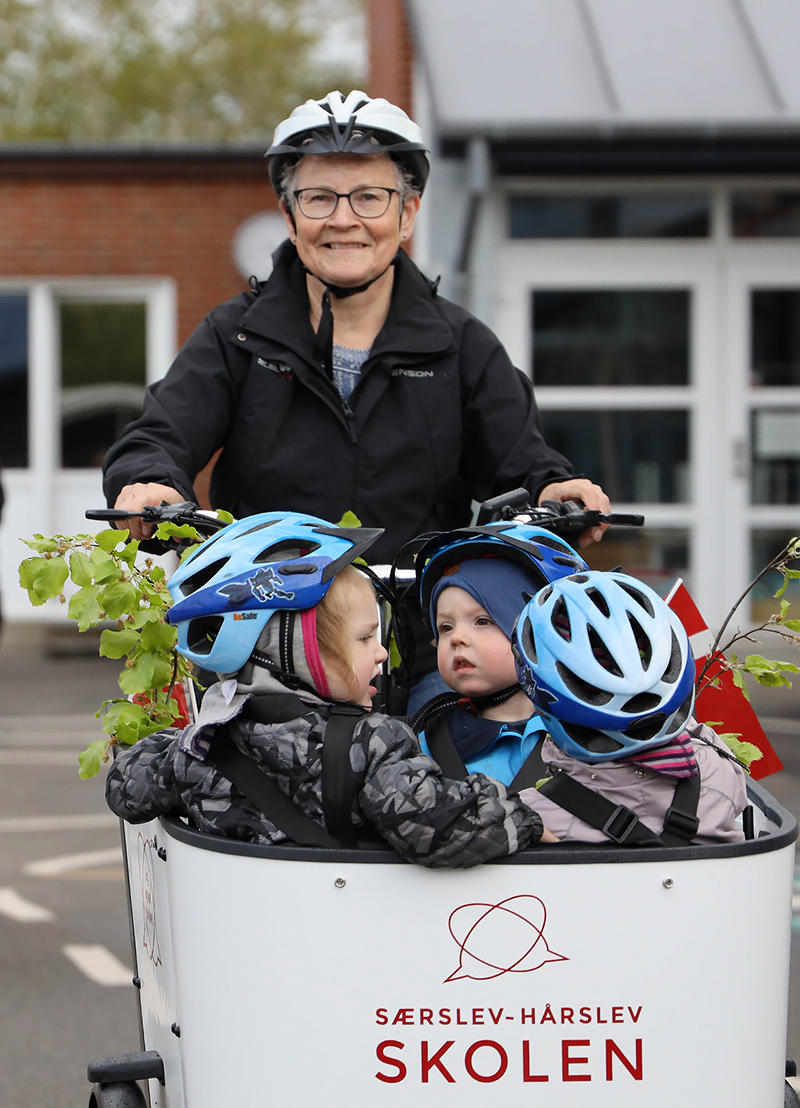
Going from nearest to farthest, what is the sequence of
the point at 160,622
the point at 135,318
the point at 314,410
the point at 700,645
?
the point at 160,622 → the point at 700,645 → the point at 314,410 → the point at 135,318

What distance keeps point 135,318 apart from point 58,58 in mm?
23390

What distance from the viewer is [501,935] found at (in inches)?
75.6

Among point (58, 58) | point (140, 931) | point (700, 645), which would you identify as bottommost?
point (140, 931)

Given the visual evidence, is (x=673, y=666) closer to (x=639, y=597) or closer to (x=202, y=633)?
(x=639, y=597)

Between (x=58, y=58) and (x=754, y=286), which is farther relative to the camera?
(x=58, y=58)

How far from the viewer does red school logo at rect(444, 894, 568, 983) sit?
6.31 feet

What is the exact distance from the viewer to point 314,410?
306cm

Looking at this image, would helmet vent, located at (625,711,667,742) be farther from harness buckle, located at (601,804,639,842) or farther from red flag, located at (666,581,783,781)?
red flag, located at (666,581,783,781)

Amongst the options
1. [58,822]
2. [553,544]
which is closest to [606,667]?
[553,544]

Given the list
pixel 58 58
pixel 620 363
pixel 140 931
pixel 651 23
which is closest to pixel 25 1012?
pixel 140 931

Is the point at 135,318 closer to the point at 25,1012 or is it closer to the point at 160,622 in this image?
the point at 25,1012

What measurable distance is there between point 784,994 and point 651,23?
29.1 ft

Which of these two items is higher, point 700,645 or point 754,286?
point 754,286

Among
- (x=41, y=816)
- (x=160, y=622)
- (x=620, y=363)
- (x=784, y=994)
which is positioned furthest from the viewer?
(x=620, y=363)
